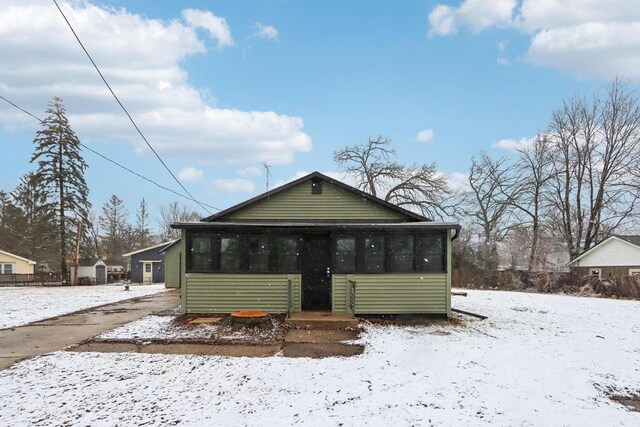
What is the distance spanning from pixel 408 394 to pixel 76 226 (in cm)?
3460

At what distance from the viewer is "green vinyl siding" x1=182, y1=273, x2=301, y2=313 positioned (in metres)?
10.9

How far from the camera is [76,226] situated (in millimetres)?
32844

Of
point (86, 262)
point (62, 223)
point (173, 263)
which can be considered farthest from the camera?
point (86, 262)

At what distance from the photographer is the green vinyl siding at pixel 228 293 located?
10.9 meters

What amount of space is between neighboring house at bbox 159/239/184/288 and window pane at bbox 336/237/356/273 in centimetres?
1376

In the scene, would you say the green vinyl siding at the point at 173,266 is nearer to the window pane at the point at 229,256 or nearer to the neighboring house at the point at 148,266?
the window pane at the point at 229,256

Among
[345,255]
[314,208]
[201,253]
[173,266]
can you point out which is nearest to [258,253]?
[201,253]

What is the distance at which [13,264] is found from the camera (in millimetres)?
34781

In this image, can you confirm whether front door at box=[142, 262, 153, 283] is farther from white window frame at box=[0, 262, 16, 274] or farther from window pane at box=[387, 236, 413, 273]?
window pane at box=[387, 236, 413, 273]

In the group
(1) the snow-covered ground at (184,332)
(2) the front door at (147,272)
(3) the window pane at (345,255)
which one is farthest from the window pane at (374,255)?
(2) the front door at (147,272)

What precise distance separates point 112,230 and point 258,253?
167 ft

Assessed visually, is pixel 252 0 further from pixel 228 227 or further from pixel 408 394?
pixel 408 394

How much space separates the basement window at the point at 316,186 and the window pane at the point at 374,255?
87.3 inches

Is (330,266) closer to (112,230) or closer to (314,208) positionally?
(314,208)
